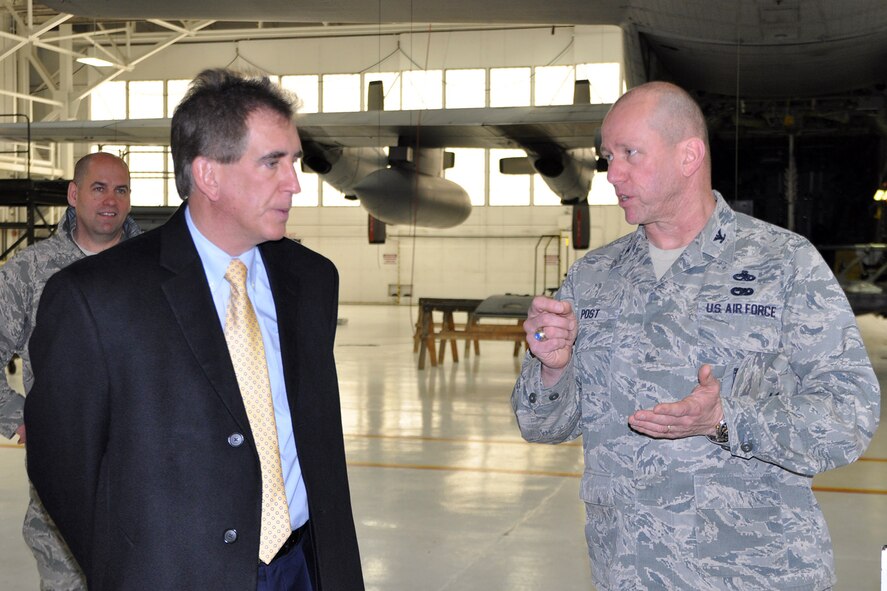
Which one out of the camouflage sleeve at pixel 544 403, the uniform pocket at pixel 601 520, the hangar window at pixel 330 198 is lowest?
the uniform pocket at pixel 601 520

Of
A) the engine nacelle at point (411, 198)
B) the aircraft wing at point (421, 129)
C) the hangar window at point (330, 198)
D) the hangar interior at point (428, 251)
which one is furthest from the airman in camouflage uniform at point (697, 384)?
the hangar window at point (330, 198)

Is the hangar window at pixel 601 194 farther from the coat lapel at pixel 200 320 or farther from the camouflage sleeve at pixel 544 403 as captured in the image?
the coat lapel at pixel 200 320

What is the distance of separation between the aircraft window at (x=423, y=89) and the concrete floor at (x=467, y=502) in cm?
1722

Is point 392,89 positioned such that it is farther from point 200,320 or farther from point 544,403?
point 200,320

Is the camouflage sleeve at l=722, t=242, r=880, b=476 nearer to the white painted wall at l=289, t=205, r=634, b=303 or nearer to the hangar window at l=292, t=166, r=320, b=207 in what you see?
the white painted wall at l=289, t=205, r=634, b=303

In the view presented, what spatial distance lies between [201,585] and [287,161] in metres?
0.94

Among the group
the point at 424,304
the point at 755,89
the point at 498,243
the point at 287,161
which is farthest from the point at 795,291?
the point at 498,243

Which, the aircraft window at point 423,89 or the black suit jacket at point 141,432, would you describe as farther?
the aircraft window at point 423,89

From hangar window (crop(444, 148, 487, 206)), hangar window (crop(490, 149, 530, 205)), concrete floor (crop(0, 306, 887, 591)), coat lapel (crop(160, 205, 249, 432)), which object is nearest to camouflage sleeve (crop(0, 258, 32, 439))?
concrete floor (crop(0, 306, 887, 591))

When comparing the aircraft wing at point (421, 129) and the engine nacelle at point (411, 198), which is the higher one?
the aircraft wing at point (421, 129)

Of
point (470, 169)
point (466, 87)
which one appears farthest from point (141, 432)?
point (466, 87)

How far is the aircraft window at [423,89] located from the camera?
27312 mm

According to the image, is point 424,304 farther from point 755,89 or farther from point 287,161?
point 287,161

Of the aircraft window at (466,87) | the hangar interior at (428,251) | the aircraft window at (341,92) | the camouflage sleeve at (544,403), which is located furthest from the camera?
the aircraft window at (341,92)
